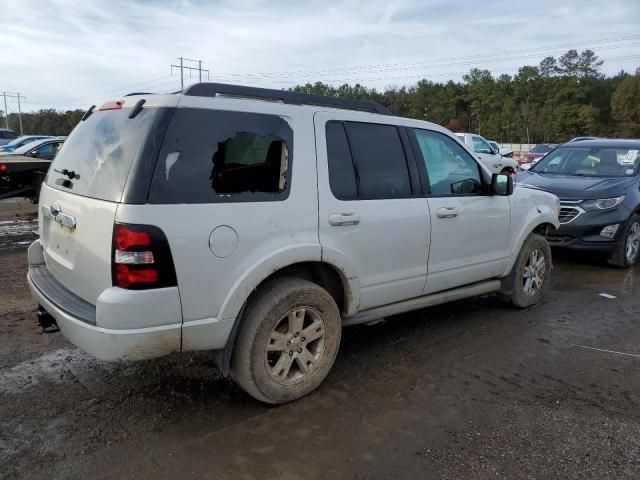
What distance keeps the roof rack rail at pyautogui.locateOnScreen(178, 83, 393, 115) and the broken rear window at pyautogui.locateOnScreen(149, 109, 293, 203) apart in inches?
9.7

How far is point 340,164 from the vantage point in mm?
3645

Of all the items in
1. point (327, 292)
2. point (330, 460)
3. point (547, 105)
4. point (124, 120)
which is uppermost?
point (547, 105)

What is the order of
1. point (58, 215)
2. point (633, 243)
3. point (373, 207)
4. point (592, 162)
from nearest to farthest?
point (58, 215), point (373, 207), point (633, 243), point (592, 162)

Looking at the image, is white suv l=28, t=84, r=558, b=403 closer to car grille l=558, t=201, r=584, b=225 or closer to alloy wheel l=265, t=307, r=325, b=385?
alloy wheel l=265, t=307, r=325, b=385

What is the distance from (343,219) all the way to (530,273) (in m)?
2.81

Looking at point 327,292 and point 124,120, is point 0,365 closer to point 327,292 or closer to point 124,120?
point 124,120

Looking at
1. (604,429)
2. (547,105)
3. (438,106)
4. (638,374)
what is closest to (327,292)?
(604,429)

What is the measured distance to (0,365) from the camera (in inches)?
155

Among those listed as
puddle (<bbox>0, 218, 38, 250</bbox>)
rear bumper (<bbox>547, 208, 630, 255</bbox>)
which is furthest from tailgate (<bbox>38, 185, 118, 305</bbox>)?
rear bumper (<bbox>547, 208, 630, 255</bbox>)

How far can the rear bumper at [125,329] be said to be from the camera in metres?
2.76

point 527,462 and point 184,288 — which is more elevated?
point 184,288

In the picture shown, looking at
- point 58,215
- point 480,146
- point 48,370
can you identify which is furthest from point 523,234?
point 480,146

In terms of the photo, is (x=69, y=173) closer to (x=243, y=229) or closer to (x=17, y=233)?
(x=243, y=229)

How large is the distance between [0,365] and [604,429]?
13.7 feet
